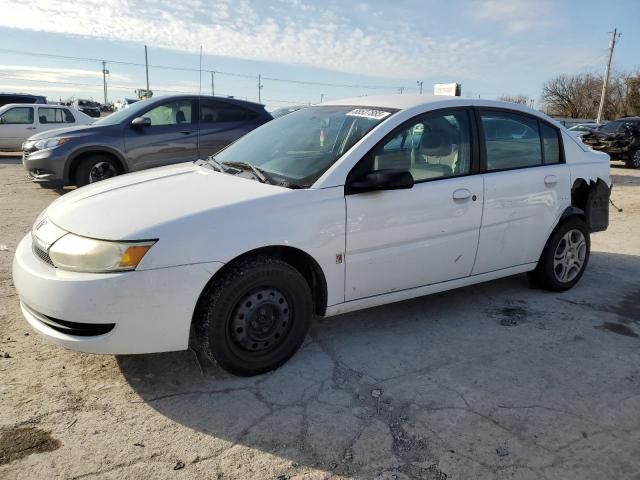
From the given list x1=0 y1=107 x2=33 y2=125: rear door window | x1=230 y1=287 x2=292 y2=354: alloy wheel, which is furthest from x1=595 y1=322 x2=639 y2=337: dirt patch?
x1=0 y1=107 x2=33 y2=125: rear door window

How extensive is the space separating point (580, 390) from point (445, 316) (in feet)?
3.98

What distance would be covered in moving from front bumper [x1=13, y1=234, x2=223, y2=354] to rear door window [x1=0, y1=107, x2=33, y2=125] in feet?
47.7

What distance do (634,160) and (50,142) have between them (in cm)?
1637

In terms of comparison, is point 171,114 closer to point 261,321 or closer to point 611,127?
point 261,321

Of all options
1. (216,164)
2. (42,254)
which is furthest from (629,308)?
(42,254)

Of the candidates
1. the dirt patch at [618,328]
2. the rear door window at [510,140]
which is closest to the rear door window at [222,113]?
the rear door window at [510,140]

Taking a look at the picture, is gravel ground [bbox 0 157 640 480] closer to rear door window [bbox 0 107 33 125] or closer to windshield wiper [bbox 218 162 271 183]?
windshield wiper [bbox 218 162 271 183]

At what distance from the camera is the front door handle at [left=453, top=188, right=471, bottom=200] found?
3.72m

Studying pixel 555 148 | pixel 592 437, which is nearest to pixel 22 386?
pixel 592 437

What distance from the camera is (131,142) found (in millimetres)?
8188

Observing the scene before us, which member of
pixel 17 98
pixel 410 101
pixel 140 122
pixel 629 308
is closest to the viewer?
pixel 410 101

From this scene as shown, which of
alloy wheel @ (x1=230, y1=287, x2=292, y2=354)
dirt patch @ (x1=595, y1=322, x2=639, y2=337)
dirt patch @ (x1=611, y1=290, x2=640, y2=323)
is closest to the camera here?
alloy wheel @ (x1=230, y1=287, x2=292, y2=354)

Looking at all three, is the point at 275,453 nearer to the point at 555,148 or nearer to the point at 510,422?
the point at 510,422

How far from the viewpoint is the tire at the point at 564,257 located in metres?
4.55
